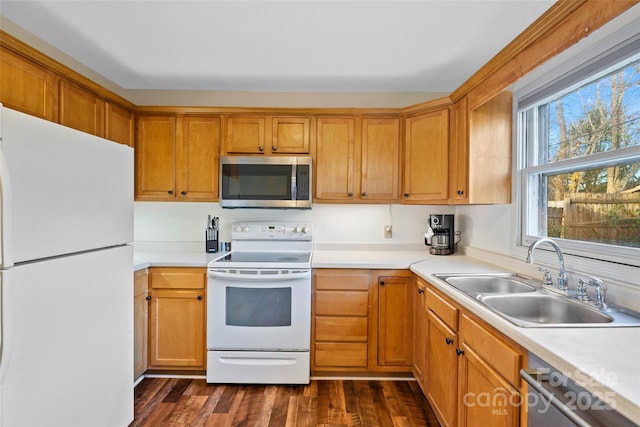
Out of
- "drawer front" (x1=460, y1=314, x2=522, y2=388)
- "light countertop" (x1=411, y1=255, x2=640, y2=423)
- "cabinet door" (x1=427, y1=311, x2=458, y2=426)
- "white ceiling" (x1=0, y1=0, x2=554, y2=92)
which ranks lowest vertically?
"cabinet door" (x1=427, y1=311, x2=458, y2=426)

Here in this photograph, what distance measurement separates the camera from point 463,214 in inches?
111

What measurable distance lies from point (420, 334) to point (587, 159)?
55.6 inches

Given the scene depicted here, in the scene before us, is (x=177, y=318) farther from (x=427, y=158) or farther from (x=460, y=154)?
(x=460, y=154)

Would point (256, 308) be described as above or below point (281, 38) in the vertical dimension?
below

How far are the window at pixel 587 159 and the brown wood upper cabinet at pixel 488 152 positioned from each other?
97mm

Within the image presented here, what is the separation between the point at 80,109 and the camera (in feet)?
6.89

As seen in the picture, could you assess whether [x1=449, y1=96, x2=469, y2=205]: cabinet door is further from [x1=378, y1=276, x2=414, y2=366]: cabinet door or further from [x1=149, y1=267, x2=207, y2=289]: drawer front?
[x1=149, y1=267, x2=207, y2=289]: drawer front

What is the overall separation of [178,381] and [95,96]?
218 centimetres

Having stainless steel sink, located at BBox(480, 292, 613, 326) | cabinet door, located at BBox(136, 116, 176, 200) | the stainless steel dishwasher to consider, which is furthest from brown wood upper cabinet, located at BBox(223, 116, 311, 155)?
the stainless steel dishwasher

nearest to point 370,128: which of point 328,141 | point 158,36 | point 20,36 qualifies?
point 328,141

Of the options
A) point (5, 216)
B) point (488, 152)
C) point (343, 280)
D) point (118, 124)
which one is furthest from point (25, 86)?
point (488, 152)

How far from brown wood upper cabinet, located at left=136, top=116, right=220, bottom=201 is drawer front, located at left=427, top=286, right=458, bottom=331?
1.86m

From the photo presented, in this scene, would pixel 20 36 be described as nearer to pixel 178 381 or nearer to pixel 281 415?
pixel 178 381

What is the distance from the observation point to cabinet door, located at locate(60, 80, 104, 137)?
77.1 inches
